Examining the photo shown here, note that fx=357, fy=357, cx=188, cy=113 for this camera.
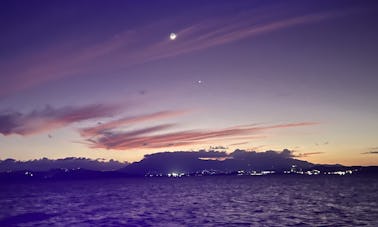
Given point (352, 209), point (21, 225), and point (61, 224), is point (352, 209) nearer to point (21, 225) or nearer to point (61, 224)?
point (61, 224)

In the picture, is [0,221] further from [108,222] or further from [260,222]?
[260,222]

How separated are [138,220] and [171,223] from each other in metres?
9.04

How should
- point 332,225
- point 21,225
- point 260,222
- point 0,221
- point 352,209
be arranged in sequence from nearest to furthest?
point 332,225
point 260,222
point 21,225
point 0,221
point 352,209

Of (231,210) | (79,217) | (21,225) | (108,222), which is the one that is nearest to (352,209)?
(231,210)

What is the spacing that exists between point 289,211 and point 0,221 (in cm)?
6039

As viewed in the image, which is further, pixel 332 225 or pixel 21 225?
pixel 21 225

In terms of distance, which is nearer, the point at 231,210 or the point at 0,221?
the point at 0,221

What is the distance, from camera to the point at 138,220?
70.8 m

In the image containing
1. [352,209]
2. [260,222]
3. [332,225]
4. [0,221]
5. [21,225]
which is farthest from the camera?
[352,209]

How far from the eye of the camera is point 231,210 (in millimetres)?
82062

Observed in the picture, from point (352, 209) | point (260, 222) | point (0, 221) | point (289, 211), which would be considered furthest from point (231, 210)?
point (0, 221)

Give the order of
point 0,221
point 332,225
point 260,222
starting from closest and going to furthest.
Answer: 1. point 332,225
2. point 260,222
3. point 0,221

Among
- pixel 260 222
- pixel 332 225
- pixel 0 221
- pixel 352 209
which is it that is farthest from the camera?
pixel 352 209

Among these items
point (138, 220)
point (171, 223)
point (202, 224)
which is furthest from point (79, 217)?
point (202, 224)
